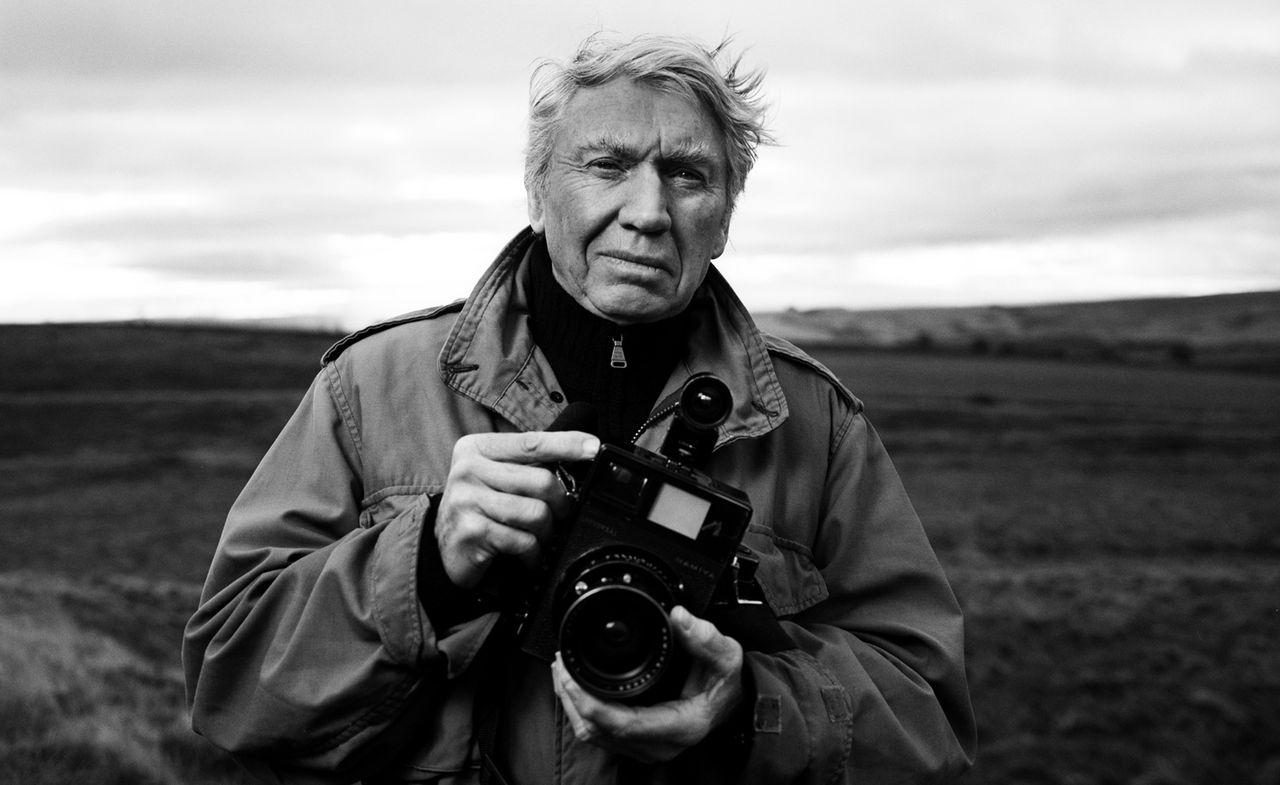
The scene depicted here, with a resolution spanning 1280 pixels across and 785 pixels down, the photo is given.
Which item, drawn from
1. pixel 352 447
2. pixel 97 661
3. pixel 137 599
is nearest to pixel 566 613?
pixel 352 447

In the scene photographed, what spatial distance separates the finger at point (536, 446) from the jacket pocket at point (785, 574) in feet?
1.25

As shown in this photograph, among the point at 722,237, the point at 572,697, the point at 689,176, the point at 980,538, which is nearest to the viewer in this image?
the point at 572,697

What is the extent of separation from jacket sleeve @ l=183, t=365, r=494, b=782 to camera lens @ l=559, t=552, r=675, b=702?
0.23 meters

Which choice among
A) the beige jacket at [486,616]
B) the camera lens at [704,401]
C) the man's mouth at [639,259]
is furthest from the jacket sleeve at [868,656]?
the man's mouth at [639,259]

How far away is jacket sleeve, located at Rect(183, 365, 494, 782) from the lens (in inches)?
62.2

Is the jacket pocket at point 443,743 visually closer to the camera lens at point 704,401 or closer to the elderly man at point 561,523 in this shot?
the elderly man at point 561,523

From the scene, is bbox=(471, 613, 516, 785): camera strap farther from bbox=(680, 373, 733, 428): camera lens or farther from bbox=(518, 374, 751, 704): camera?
bbox=(680, 373, 733, 428): camera lens

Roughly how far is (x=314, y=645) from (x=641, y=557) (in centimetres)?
48

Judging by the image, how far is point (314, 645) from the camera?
1595 millimetres

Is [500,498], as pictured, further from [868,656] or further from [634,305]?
[868,656]

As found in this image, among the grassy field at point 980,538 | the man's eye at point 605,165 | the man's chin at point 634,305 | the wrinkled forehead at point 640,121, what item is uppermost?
the wrinkled forehead at point 640,121

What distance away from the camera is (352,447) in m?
1.82

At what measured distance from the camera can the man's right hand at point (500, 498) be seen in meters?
1.54

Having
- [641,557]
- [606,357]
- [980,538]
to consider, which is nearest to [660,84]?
[606,357]
